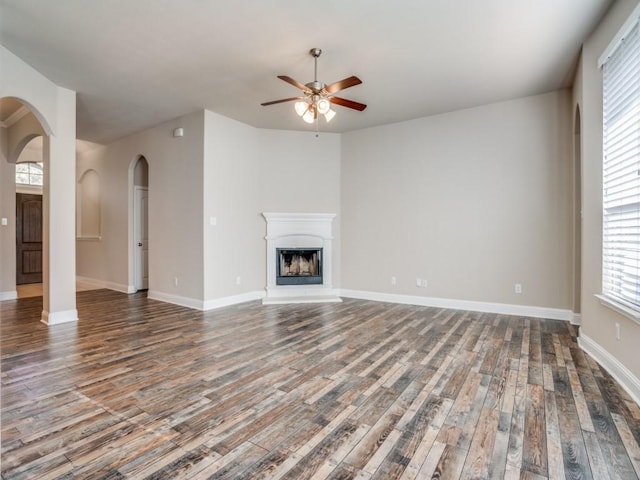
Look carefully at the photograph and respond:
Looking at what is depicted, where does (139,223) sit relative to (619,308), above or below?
above

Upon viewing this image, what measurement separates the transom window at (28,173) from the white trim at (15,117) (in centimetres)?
191

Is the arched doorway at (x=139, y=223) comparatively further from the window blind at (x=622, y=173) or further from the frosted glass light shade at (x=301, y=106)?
the window blind at (x=622, y=173)

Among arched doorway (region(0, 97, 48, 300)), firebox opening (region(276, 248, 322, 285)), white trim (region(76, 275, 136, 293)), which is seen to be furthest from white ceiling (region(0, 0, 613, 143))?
white trim (region(76, 275, 136, 293))

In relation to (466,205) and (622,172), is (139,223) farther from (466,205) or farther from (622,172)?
(622,172)

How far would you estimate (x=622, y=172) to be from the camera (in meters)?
2.68

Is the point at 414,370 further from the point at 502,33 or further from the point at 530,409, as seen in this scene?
the point at 502,33

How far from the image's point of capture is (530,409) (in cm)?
217

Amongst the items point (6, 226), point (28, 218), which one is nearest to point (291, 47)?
point (6, 226)

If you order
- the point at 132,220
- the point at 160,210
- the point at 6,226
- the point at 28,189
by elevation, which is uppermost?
the point at 28,189

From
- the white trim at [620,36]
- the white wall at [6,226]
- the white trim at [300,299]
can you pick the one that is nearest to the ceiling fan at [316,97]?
the white trim at [620,36]

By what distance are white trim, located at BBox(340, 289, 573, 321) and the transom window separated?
7491 mm

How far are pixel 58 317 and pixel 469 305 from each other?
5.65 meters

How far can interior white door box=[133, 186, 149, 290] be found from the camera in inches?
257

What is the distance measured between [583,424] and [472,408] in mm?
620
